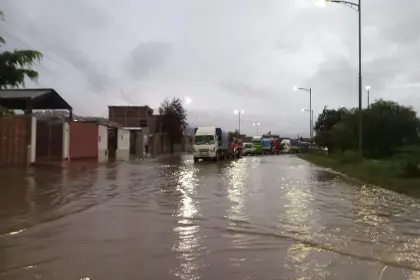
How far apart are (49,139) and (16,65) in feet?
30.7

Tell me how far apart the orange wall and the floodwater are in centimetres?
2137

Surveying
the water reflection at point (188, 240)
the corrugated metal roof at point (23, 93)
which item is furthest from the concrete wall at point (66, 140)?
the water reflection at point (188, 240)

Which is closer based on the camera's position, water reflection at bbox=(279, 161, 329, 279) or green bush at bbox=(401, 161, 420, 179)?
water reflection at bbox=(279, 161, 329, 279)

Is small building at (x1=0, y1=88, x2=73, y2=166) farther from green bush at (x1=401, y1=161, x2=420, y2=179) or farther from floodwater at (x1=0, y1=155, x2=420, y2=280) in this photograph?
green bush at (x1=401, y1=161, x2=420, y2=179)

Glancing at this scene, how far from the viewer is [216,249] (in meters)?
8.16

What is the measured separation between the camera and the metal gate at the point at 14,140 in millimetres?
29031

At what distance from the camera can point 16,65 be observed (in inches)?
1004

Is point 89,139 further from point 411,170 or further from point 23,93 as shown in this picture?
point 411,170

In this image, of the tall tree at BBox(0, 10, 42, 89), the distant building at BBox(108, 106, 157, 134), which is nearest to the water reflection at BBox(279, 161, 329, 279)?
the tall tree at BBox(0, 10, 42, 89)

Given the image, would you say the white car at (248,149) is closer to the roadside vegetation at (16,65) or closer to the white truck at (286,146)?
the white truck at (286,146)

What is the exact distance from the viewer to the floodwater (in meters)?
6.89

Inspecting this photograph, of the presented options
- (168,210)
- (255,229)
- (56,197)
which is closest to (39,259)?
(255,229)

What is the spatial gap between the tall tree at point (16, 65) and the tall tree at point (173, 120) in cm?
5309

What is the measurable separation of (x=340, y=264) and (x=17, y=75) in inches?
881
